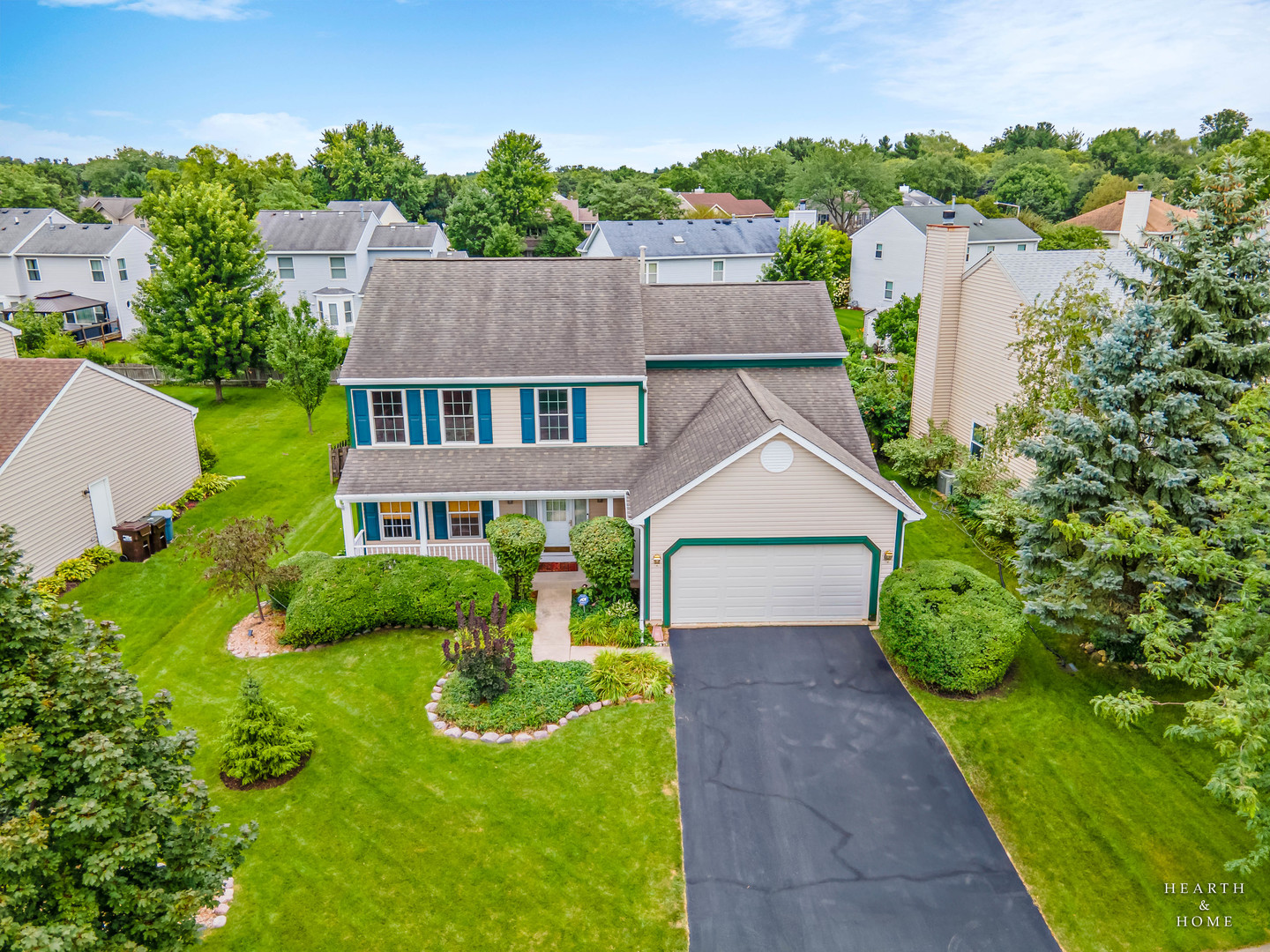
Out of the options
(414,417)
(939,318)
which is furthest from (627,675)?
(939,318)

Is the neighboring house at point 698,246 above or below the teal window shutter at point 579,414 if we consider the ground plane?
above

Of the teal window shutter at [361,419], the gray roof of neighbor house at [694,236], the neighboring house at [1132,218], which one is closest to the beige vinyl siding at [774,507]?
the teal window shutter at [361,419]

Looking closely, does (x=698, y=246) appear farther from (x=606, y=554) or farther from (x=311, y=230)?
(x=606, y=554)

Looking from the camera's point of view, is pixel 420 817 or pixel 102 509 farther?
pixel 102 509

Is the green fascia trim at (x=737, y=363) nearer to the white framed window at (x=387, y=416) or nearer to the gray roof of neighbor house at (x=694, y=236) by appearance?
the white framed window at (x=387, y=416)

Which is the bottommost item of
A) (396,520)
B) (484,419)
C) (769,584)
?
(769,584)

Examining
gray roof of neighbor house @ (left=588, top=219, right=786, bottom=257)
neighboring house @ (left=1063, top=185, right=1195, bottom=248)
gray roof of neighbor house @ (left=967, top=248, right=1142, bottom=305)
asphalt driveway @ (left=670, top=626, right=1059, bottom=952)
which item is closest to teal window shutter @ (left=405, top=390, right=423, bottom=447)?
asphalt driveway @ (left=670, top=626, right=1059, bottom=952)
